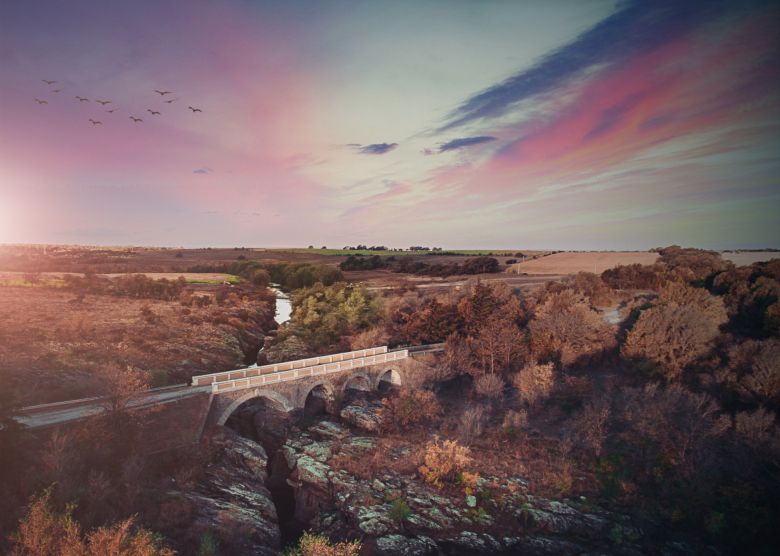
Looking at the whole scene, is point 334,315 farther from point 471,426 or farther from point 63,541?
point 63,541

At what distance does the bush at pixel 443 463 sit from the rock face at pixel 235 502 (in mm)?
12190

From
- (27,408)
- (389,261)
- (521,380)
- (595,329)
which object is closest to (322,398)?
(521,380)

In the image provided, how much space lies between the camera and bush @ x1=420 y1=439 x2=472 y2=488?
33625 millimetres

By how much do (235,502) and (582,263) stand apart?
103579 mm

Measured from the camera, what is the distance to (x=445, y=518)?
30.2 meters

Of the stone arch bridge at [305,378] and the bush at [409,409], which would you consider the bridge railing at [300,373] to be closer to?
the stone arch bridge at [305,378]

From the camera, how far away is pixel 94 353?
51094mm

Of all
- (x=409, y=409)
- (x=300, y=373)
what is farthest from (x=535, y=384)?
(x=300, y=373)

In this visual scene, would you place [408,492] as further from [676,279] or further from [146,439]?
[676,279]

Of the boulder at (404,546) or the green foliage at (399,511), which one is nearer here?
the boulder at (404,546)

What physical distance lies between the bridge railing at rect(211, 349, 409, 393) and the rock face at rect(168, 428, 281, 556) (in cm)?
403

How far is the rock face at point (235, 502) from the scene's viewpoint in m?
25.8

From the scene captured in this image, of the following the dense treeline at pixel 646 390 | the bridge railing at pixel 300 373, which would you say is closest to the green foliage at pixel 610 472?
the dense treeline at pixel 646 390

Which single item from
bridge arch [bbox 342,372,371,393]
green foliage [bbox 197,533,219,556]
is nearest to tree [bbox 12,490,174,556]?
green foliage [bbox 197,533,219,556]
